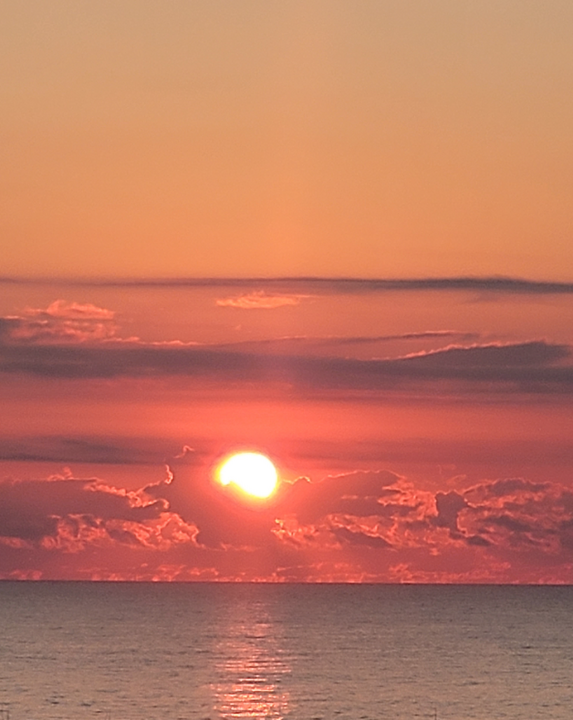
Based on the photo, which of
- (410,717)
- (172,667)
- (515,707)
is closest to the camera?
(410,717)

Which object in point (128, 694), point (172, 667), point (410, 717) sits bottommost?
point (410, 717)

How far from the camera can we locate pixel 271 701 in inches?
5595

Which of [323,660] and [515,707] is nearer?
[515,707]

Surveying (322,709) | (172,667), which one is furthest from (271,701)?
(172,667)

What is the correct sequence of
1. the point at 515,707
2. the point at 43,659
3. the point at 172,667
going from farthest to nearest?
the point at 43,659 → the point at 172,667 → the point at 515,707

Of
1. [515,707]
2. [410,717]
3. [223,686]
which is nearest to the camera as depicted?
[410,717]

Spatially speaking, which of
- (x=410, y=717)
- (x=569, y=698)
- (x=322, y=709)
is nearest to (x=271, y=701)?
(x=322, y=709)

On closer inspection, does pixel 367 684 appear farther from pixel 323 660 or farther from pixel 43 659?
pixel 43 659

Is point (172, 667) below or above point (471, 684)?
above

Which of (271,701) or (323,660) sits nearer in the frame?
(271,701)

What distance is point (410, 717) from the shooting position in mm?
133750

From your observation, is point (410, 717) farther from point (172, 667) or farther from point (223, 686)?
point (172, 667)

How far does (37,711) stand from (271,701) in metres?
21.1

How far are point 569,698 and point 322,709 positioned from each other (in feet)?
88.7
